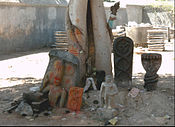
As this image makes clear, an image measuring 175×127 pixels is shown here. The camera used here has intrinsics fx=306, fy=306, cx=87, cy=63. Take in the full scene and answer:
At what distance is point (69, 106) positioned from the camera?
641 centimetres

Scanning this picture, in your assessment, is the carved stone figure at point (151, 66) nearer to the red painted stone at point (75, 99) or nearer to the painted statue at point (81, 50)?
the painted statue at point (81, 50)

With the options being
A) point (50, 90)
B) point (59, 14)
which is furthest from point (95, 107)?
point (59, 14)

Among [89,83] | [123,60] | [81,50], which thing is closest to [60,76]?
[89,83]

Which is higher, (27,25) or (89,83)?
(27,25)

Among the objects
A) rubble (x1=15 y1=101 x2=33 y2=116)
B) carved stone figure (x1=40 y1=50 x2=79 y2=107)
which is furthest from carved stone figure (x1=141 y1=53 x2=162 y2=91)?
rubble (x1=15 y1=101 x2=33 y2=116)

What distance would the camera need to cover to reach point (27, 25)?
15961mm

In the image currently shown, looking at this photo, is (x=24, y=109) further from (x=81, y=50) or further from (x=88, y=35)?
(x=88, y=35)

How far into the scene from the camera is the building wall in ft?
48.4

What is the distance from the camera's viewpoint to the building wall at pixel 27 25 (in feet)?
48.4

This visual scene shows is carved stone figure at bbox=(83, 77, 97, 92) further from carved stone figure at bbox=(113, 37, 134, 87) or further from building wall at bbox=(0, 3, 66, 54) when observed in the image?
building wall at bbox=(0, 3, 66, 54)

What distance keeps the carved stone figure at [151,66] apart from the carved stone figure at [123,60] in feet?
1.74

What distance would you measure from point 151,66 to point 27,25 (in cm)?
1034

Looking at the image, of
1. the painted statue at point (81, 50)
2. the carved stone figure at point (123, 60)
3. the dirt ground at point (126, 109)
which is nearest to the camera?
the dirt ground at point (126, 109)

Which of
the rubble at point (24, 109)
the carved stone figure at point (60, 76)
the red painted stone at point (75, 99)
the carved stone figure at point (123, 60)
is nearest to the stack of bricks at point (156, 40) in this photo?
the carved stone figure at point (123, 60)
